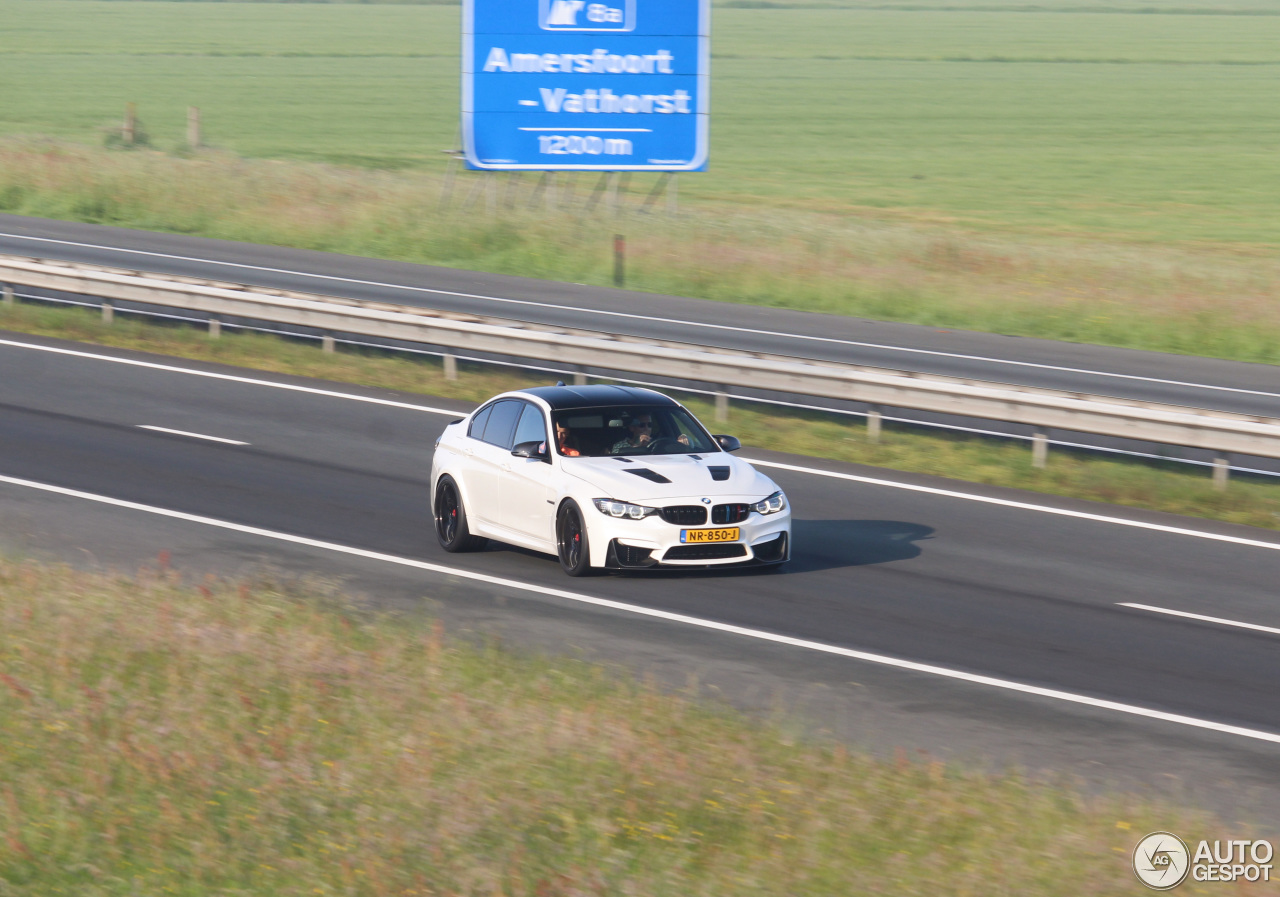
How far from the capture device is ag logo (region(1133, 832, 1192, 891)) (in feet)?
22.4

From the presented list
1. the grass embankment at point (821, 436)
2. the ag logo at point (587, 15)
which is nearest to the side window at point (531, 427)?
the grass embankment at point (821, 436)

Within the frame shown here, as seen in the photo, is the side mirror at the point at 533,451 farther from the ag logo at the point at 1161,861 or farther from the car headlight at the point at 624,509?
the ag logo at the point at 1161,861

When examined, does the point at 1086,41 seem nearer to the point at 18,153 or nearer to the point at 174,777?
the point at 18,153

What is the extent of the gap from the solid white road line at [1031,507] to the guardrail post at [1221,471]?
64.0 inches

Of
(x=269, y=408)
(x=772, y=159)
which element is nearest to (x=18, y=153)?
(x=772, y=159)

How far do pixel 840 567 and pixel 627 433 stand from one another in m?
2.06

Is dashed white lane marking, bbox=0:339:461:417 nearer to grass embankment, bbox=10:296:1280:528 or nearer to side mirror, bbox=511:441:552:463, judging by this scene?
grass embankment, bbox=10:296:1280:528

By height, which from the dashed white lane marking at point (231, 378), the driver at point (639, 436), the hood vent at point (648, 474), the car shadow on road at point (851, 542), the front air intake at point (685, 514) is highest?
the driver at point (639, 436)

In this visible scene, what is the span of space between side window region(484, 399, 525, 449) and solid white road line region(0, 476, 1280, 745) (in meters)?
1.30

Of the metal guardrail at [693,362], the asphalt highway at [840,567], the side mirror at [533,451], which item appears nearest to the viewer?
the asphalt highway at [840,567]

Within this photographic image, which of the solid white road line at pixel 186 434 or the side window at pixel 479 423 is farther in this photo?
the solid white road line at pixel 186 434

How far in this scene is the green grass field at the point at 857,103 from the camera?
52438 millimetres

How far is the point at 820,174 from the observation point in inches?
2244

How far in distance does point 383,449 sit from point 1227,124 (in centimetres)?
6411
